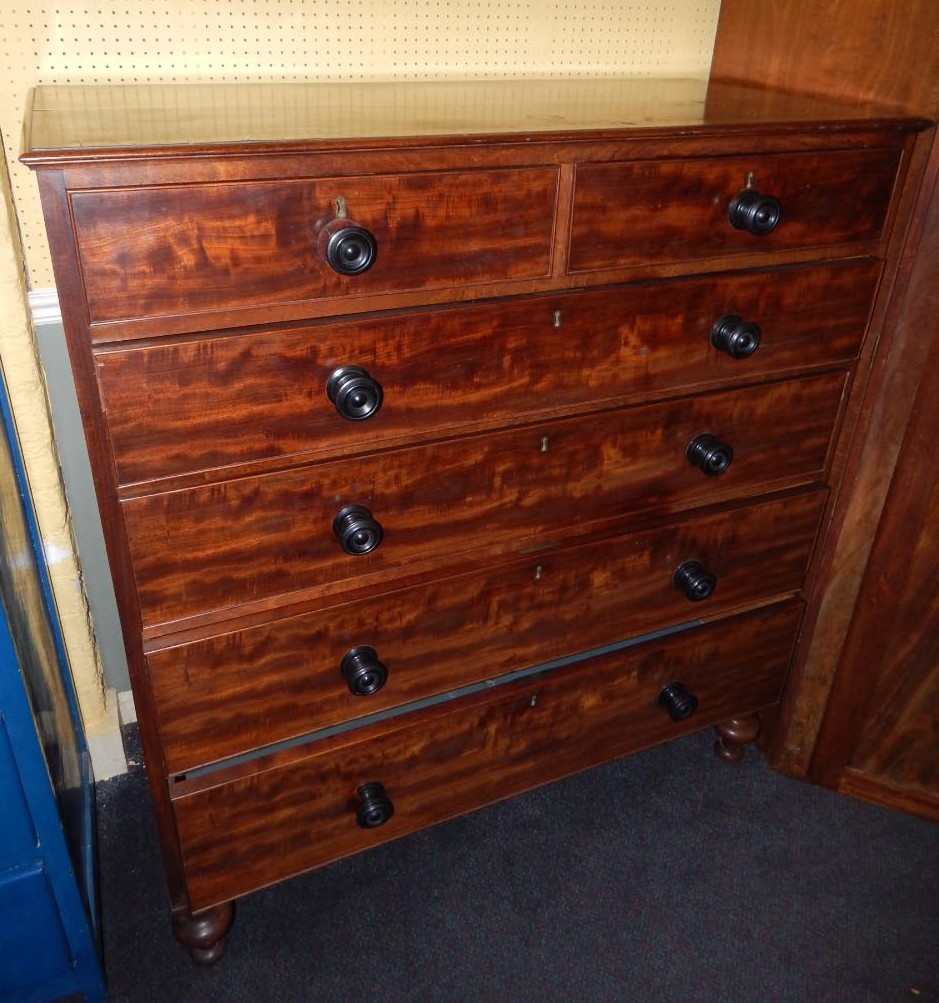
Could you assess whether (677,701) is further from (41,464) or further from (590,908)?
(41,464)

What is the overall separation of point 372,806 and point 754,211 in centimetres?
102

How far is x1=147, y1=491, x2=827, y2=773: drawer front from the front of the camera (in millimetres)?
1209

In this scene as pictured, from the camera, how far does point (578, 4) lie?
5.16 ft

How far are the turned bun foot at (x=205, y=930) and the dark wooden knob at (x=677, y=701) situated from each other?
2.71 ft

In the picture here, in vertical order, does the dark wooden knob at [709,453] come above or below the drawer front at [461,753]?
above

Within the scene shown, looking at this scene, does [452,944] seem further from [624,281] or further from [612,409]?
[624,281]

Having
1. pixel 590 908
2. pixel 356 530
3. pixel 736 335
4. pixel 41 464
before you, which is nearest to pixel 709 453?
pixel 736 335

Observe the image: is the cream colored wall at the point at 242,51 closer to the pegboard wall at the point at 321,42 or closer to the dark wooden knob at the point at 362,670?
the pegboard wall at the point at 321,42

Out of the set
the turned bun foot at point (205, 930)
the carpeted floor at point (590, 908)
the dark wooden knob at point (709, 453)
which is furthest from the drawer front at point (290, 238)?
the carpeted floor at point (590, 908)

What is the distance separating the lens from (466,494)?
1.24 meters

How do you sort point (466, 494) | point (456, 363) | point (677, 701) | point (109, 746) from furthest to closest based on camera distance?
1. point (109, 746)
2. point (677, 701)
3. point (466, 494)
4. point (456, 363)

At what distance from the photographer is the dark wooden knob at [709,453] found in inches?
53.8

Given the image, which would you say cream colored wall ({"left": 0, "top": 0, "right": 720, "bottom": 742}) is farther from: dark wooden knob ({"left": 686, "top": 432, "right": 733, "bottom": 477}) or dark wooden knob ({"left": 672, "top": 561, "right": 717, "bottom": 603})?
dark wooden knob ({"left": 672, "top": 561, "right": 717, "bottom": 603})

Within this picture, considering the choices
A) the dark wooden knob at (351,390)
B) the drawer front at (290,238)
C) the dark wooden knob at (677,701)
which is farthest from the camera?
the dark wooden knob at (677,701)
